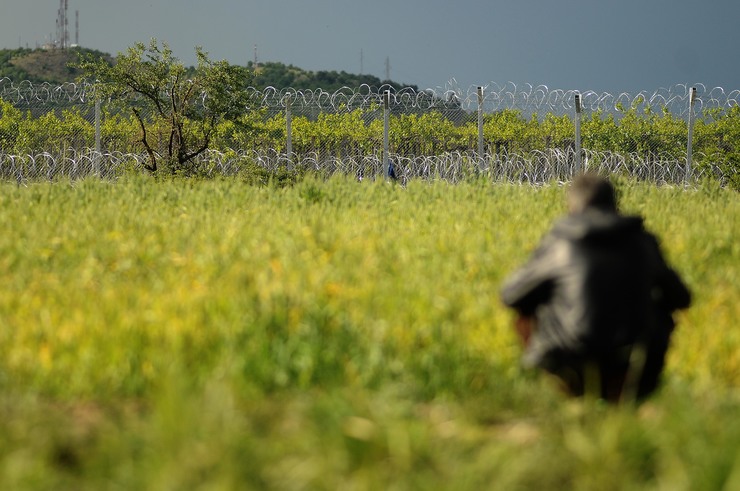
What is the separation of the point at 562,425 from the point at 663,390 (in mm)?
966

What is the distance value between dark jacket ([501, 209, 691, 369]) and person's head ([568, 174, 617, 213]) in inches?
1.4

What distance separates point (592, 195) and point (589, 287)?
1.32ft

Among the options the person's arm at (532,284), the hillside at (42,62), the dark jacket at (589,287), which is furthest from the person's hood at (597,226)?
the hillside at (42,62)

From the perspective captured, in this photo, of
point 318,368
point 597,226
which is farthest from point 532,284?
point 318,368

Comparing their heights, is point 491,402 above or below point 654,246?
below

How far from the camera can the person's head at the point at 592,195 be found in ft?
13.5

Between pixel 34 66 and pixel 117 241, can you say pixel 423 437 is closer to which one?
pixel 117 241

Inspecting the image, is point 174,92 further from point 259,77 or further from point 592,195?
point 259,77

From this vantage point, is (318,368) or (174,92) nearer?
(318,368)

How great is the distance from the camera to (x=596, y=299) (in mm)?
3936

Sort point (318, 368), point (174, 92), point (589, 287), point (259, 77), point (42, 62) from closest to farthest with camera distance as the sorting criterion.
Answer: point (589, 287)
point (318, 368)
point (174, 92)
point (259, 77)
point (42, 62)

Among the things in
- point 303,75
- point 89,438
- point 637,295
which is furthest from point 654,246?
Result: point 303,75

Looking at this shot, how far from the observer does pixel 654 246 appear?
4.13 m

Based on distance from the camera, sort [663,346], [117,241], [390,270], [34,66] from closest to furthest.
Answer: [663,346] → [390,270] → [117,241] → [34,66]
